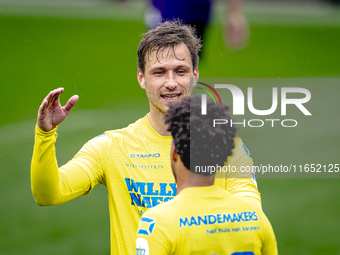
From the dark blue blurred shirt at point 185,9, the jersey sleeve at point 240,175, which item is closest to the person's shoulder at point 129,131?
the jersey sleeve at point 240,175

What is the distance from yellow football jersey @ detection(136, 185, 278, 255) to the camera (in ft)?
5.89

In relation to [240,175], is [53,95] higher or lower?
higher

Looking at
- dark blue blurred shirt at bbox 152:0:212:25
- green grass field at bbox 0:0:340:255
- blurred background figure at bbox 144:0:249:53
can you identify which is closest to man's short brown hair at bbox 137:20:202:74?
green grass field at bbox 0:0:340:255

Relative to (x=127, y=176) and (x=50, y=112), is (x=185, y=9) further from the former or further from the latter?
(x=50, y=112)

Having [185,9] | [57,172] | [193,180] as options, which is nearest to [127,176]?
[57,172]

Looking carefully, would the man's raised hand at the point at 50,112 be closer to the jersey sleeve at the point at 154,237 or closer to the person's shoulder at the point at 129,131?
the person's shoulder at the point at 129,131

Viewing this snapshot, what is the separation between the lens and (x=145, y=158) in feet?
8.88

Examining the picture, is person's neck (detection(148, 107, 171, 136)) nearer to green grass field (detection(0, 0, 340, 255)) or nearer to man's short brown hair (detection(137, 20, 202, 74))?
man's short brown hair (detection(137, 20, 202, 74))

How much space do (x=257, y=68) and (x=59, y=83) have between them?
559cm

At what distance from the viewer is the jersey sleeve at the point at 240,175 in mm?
2426

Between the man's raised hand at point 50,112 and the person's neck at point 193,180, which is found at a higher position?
the man's raised hand at point 50,112

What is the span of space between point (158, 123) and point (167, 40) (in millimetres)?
487

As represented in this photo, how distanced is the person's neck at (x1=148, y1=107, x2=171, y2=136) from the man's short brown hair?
10.9 inches

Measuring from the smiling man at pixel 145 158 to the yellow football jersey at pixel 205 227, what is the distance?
0.51 metres
